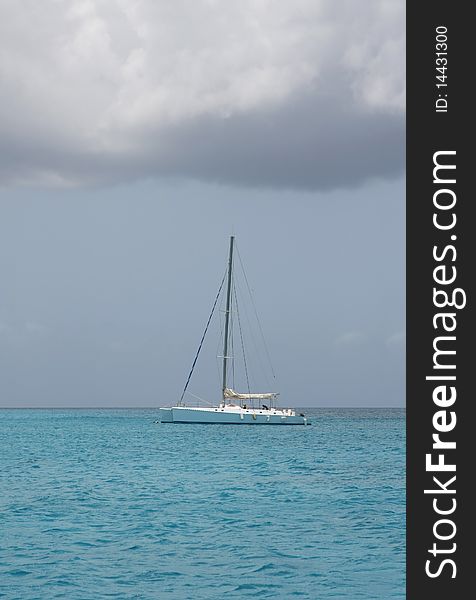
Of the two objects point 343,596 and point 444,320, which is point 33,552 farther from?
point 444,320

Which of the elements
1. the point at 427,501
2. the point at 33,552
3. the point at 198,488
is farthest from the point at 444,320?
the point at 198,488

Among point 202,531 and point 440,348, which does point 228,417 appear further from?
point 440,348

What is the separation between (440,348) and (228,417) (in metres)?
91.6

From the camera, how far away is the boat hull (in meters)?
99.0

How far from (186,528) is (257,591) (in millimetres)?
8544

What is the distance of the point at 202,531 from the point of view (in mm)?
26047

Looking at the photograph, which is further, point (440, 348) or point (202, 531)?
point (202, 531)

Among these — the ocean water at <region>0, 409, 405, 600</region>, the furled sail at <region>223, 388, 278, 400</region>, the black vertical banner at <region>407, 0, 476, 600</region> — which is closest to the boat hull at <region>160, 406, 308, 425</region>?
the furled sail at <region>223, 388, 278, 400</region>

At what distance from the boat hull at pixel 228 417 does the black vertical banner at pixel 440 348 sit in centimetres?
8911

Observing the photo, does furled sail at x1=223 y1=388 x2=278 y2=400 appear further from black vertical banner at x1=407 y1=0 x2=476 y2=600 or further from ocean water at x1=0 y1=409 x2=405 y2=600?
black vertical banner at x1=407 y1=0 x2=476 y2=600

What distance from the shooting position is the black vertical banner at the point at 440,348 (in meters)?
8.77

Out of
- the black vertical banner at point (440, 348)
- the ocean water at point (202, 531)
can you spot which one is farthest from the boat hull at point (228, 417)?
the black vertical banner at point (440, 348)

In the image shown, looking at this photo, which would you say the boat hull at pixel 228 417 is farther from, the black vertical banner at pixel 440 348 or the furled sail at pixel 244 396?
the black vertical banner at pixel 440 348

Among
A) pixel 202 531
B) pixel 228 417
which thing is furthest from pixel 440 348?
pixel 228 417
